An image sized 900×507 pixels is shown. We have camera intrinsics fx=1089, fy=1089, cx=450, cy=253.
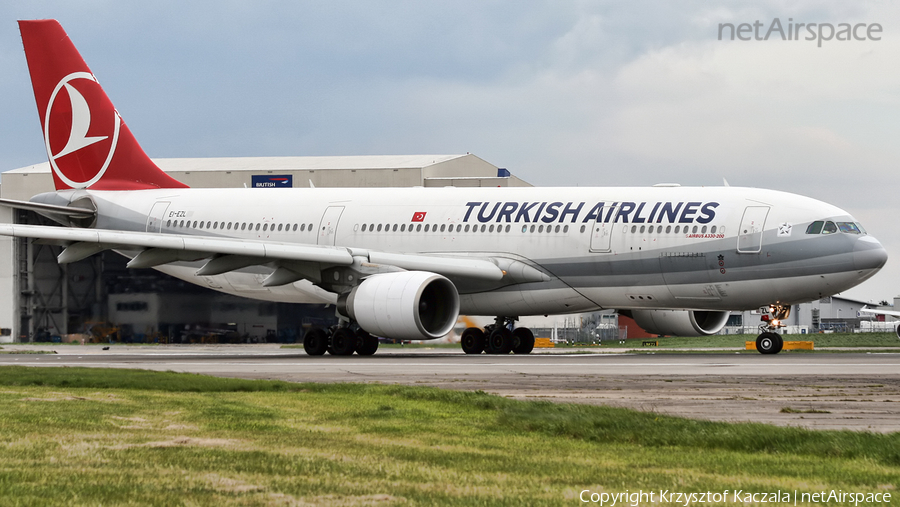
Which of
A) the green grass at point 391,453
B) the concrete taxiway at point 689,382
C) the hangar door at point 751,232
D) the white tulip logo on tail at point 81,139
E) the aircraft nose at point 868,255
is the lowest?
the green grass at point 391,453

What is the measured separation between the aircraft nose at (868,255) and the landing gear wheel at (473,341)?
928 centimetres

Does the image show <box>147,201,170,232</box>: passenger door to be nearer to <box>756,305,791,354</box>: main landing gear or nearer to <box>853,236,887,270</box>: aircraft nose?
<box>756,305,791,354</box>: main landing gear

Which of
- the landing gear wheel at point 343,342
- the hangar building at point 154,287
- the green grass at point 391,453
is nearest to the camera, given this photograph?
the green grass at point 391,453

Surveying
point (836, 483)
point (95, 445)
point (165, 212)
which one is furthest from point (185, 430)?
point (165, 212)

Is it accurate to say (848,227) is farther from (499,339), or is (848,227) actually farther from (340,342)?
(340,342)

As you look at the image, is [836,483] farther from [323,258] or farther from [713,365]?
[323,258]

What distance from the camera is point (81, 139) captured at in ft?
102

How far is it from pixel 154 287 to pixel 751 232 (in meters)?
23.9

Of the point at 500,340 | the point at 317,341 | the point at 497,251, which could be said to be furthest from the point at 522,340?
the point at 317,341

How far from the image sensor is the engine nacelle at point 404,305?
73.2 ft

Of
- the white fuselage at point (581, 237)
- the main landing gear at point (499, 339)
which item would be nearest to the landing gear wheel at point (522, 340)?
the main landing gear at point (499, 339)

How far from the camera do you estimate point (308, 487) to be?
5.98m

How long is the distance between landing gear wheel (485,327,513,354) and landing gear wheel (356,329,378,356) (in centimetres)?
317

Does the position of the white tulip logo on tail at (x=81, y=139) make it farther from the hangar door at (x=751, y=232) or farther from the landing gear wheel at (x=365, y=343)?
the hangar door at (x=751, y=232)
